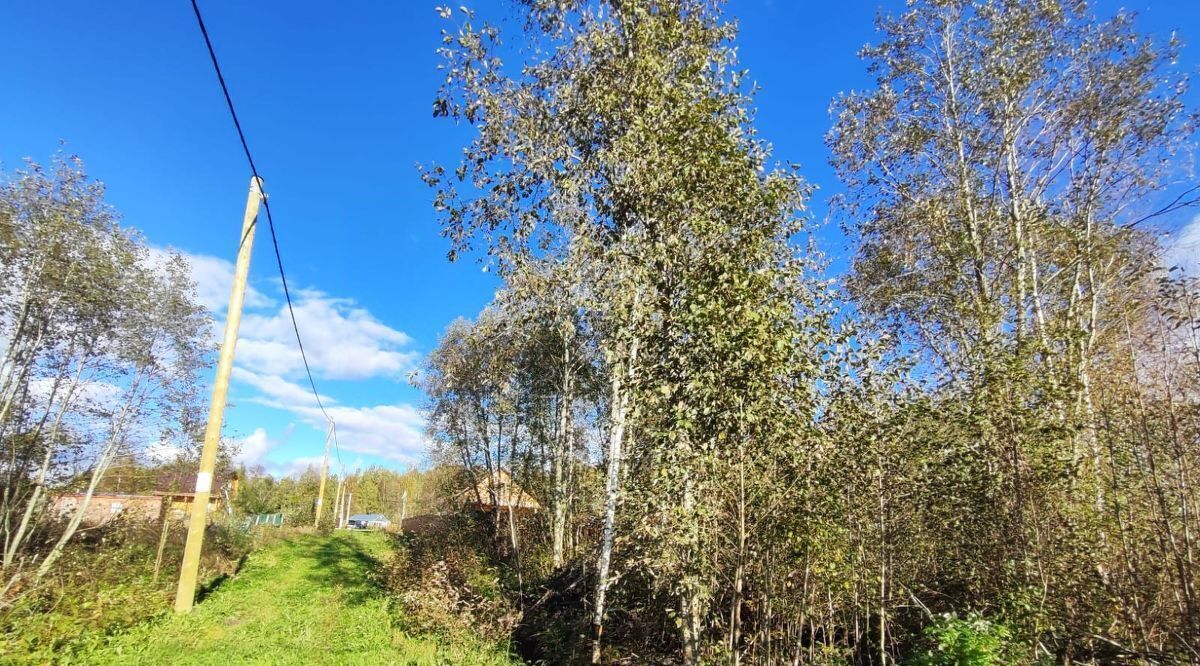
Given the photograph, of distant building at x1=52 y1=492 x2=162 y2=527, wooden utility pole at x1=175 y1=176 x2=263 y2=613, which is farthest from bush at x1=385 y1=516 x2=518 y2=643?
distant building at x1=52 y1=492 x2=162 y2=527

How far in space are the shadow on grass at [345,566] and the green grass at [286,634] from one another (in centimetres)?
8

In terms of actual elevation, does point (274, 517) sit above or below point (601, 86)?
below

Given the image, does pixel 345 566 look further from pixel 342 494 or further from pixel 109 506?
pixel 342 494

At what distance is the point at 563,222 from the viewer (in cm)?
792

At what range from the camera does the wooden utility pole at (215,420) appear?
840 cm

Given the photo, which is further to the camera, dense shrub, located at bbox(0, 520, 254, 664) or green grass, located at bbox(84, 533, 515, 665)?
green grass, located at bbox(84, 533, 515, 665)

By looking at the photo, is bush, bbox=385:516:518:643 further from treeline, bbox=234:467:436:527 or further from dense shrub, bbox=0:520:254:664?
treeline, bbox=234:467:436:527

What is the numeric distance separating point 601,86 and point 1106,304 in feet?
33.7

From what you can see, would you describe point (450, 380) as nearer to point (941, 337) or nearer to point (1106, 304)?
point (941, 337)

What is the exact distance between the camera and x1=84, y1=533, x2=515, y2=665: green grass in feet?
21.9

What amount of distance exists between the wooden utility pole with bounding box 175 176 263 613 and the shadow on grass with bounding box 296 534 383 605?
2.93 m

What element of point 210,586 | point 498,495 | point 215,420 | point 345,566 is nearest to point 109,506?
point 210,586

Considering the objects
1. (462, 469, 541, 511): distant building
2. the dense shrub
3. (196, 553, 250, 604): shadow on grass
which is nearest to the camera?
the dense shrub

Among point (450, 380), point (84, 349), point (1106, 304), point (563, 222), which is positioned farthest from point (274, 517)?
point (1106, 304)
